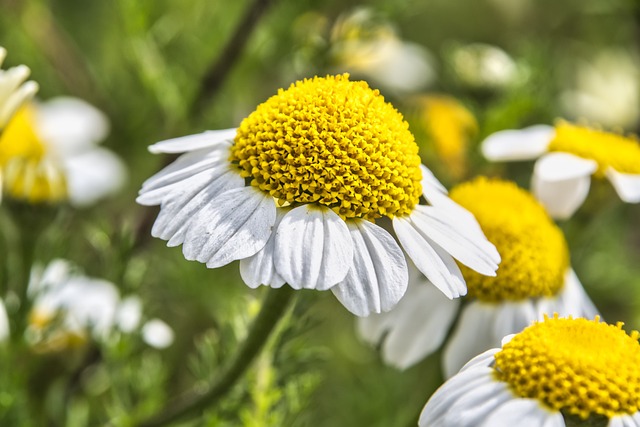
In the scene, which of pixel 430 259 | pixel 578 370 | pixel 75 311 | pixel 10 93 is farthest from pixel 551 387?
pixel 75 311

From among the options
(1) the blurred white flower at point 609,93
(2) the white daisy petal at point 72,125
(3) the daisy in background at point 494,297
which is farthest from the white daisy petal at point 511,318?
(1) the blurred white flower at point 609,93

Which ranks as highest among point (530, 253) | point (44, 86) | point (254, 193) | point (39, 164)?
point (254, 193)

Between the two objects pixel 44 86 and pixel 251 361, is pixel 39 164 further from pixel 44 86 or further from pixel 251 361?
pixel 44 86

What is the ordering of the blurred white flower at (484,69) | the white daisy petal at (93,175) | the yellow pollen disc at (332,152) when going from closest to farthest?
the yellow pollen disc at (332,152)
the blurred white flower at (484,69)
the white daisy petal at (93,175)

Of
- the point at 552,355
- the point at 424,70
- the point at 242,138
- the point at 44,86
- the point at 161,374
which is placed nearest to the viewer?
the point at 552,355

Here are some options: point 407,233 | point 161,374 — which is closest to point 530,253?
point 407,233

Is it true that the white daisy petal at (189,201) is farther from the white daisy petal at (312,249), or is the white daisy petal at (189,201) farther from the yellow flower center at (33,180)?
the yellow flower center at (33,180)

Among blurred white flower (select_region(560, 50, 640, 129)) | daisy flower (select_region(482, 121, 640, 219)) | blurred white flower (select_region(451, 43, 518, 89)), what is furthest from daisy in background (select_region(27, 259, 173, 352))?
blurred white flower (select_region(560, 50, 640, 129))
